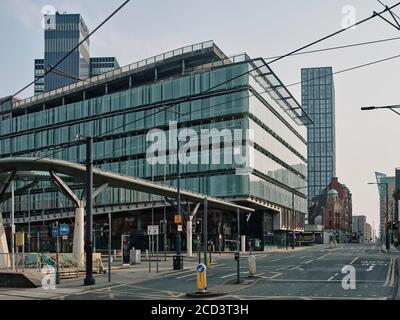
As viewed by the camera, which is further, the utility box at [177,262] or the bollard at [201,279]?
the utility box at [177,262]

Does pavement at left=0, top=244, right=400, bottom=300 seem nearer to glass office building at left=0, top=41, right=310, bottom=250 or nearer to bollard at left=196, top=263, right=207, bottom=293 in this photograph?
bollard at left=196, top=263, right=207, bottom=293

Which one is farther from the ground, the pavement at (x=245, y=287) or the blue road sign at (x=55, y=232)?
the blue road sign at (x=55, y=232)

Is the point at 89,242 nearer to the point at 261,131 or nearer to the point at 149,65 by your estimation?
the point at 261,131

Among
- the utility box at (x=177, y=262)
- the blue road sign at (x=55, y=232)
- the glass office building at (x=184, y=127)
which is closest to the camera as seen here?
the blue road sign at (x=55, y=232)

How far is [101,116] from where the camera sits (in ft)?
351

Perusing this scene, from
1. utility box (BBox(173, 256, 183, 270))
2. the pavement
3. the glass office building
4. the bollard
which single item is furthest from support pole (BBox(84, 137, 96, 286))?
the glass office building

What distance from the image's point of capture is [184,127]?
314ft

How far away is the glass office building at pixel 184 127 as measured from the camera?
89188 mm

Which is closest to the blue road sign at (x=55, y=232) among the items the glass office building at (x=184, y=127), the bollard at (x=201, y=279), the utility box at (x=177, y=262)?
the utility box at (x=177, y=262)

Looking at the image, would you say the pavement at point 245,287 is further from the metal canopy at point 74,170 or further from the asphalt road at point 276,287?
the metal canopy at point 74,170

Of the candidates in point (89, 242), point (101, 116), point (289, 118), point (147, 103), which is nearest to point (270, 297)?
point (89, 242)

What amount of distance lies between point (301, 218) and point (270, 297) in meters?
111

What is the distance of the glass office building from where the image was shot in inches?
3511

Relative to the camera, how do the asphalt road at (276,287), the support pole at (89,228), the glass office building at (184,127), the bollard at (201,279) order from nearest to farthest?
the asphalt road at (276,287)
the bollard at (201,279)
the support pole at (89,228)
the glass office building at (184,127)
